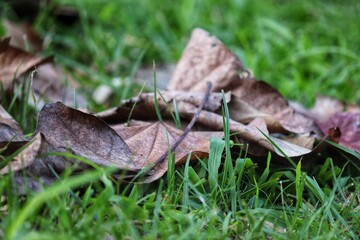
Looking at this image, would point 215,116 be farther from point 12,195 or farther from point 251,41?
point 251,41

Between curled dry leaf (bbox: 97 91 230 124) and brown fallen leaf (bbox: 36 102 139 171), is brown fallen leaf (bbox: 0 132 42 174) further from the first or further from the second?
curled dry leaf (bbox: 97 91 230 124)

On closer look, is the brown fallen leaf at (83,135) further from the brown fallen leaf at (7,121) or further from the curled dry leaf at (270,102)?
the curled dry leaf at (270,102)

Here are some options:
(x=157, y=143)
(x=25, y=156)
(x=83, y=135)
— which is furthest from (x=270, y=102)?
(x=25, y=156)

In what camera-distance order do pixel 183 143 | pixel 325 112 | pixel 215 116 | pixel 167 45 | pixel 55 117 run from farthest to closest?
1. pixel 167 45
2. pixel 325 112
3. pixel 215 116
4. pixel 183 143
5. pixel 55 117

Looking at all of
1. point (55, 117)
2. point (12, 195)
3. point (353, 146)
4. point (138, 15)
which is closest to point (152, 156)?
point (55, 117)

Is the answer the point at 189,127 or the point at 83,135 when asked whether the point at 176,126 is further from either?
the point at 83,135

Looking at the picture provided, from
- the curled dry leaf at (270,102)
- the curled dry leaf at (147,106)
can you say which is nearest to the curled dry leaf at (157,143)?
the curled dry leaf at (147,106)
